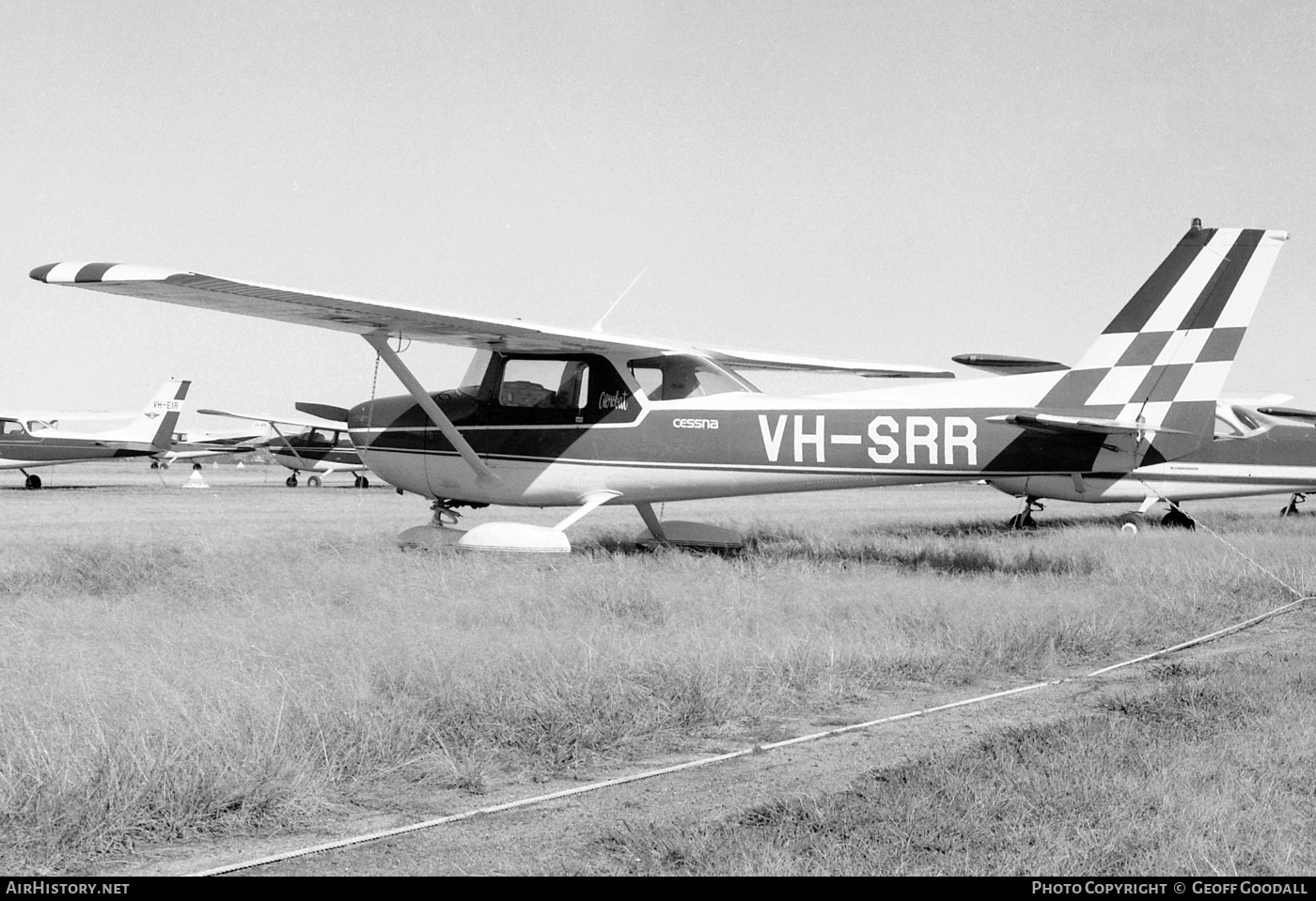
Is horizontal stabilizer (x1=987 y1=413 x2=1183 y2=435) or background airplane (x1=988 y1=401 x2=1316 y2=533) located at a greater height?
horizontal stabilizer (x1=987 y1=413 x2=1183 y2=435)

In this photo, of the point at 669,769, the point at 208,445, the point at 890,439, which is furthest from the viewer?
the point at 208,445

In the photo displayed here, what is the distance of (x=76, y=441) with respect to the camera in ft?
120

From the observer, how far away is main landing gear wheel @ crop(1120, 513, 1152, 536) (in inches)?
639

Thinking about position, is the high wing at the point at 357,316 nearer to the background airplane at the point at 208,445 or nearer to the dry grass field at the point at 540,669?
the dry grass field at the point at 540,669

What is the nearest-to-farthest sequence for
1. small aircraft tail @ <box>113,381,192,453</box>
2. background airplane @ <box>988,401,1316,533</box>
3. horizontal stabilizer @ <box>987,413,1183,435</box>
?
1. horizontal stabilizer @ <box>987,413,1183,435</box>
2. background airplane @ <box>988,401,1316,533</box>
3. small aircraft tail @ <box>113,381,192,453</box>

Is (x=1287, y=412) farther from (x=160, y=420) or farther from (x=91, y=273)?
(x=160, y=420)

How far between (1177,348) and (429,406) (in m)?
7.30

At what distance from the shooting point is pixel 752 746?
4.72 metres

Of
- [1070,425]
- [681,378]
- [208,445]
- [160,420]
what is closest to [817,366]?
[681,378]

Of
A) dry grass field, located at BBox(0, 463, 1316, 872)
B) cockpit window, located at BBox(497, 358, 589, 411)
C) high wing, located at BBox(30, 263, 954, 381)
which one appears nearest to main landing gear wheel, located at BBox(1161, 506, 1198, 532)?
dry grass field, located at BBox(0, 463, 1316, 872)

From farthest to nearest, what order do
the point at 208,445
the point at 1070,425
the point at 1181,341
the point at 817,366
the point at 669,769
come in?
the point at 208,445, the point at 817,366, the point at 1181,341, the point at 1070,425, the point at 669,769

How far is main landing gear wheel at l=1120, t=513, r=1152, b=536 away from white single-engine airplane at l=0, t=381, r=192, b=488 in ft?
102

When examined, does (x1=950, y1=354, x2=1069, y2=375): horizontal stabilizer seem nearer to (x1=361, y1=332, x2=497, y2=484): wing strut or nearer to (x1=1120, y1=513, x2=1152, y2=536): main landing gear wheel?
(x1=1120, y1=513, x2=1152, y2=536): main landing gear wheel

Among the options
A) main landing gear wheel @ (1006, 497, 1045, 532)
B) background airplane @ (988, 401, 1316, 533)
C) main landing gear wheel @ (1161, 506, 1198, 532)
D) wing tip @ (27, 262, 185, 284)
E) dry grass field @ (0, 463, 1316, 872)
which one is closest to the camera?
dry grass field @ (0, 463, 1316, 872)
